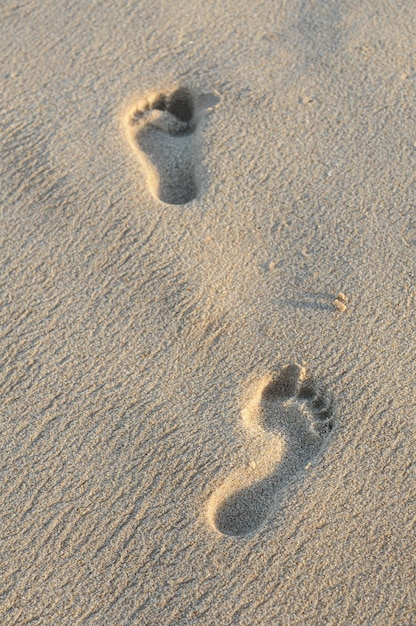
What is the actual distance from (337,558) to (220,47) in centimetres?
160

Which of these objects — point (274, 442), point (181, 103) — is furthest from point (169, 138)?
point (274, 442)

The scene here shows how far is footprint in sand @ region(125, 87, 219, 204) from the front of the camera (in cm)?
215

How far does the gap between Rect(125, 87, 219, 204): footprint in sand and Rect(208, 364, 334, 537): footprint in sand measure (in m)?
0.63

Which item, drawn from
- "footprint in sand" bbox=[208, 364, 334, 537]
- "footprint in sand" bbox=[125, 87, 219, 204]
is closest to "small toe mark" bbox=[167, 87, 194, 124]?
"footprint in sand" bbox=[125, 87, 219, 204]

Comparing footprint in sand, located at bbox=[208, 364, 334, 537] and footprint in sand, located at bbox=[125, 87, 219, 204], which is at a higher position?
footprint in sand, located at bbox=[125, 87, 219, 204]

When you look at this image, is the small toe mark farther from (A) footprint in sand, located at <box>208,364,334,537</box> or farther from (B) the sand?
(A) footprint in sand, located at <box>208,364,334,537</box>

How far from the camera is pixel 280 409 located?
1.80 m

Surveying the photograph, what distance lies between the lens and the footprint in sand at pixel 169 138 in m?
2.15

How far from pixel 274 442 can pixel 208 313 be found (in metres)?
0.37

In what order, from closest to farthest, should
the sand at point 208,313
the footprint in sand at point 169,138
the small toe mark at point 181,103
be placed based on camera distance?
the sand at point 208,313, the footprint in sand at point 169,138, the small toe mark at point 181,103

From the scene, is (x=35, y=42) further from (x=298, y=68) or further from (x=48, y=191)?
(x=298, y=68)

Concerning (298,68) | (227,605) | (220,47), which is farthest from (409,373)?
(220,47)

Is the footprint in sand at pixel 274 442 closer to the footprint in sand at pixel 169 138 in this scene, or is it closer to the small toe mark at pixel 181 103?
the footprint in sand at pixel 169 138

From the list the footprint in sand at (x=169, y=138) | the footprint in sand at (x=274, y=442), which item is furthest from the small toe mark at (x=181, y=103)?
the footprint in sand at (x=274, y=442)
